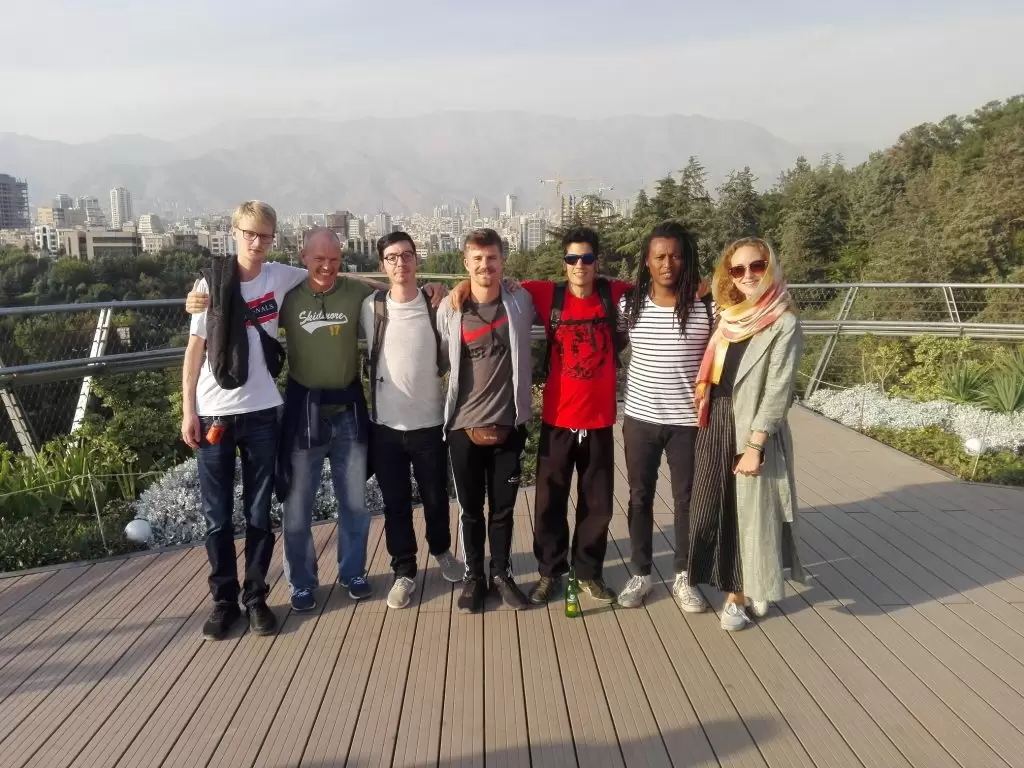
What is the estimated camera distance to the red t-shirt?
296cm

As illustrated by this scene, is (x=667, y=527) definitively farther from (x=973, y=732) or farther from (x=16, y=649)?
(x=16, y=649)

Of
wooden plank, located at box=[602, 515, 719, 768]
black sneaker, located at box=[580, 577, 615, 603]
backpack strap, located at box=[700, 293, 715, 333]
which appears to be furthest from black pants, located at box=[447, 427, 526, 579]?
backpack strap, located at box=[700, 293, 715, 333]

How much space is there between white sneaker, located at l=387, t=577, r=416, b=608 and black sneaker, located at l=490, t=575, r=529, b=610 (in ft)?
1.21

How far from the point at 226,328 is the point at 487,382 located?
3.08 feet

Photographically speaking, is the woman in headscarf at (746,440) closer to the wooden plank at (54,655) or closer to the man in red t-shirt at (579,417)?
the man in red t-shirt at (579,417)

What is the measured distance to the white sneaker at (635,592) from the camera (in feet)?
10.3

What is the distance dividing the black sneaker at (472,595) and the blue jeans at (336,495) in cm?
46

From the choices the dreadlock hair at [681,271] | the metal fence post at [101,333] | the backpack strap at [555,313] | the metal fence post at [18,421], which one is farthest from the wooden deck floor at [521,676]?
the metal fence post at [101,333]

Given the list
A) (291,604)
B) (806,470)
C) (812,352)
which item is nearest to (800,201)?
(812,352)

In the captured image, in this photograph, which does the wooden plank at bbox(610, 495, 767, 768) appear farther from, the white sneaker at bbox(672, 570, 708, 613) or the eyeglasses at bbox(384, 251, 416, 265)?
the eyeglasses at bbox(384, 251, 416, 265)

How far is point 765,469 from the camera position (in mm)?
2867

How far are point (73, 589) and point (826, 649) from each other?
10.0 feet

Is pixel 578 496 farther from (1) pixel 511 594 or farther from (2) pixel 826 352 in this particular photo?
(2) pixel 826 352

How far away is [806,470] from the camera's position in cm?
516
